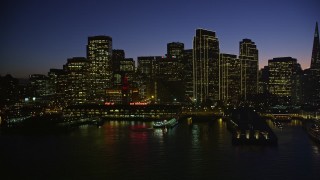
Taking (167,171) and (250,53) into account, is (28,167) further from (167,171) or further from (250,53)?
(250,53)

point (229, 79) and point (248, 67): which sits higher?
point (248, 67)

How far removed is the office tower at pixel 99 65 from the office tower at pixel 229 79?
135 ft

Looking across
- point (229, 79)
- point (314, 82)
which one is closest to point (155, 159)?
point (314, 82)

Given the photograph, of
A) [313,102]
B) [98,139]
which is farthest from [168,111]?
[313,102]

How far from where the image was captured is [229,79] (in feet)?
532

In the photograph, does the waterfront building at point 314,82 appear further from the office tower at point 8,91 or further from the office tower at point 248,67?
the office tower at point 8,91

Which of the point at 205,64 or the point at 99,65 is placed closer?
the point at 99,65

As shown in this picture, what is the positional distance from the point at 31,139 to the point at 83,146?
11181 mm

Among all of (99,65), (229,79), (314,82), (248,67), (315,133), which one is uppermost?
(248,67)

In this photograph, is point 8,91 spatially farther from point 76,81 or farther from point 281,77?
point 281,77

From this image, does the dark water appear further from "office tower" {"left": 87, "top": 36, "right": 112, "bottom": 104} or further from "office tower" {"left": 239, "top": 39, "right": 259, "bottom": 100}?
"office tower" {"left": 239, "top": 39, "right": 259, "bottom": 100}

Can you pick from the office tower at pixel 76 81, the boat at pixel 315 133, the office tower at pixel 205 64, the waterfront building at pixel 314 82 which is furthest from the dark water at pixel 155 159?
the office tower at pixel 205 64

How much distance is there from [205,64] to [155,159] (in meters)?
118

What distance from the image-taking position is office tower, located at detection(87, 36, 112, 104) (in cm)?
14375
